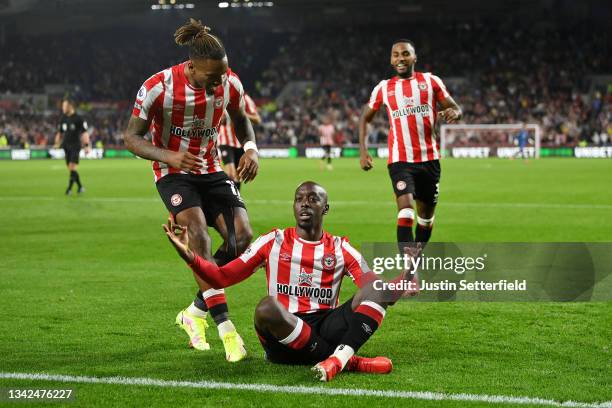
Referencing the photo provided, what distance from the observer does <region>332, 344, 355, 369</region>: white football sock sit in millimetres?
5442

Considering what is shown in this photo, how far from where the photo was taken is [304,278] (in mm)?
5820

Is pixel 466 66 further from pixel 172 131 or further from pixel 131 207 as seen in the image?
pixel 172 131

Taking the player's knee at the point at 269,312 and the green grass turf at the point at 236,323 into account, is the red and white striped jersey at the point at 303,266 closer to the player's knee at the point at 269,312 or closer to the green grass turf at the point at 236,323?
the player's knee at the point at 269,312

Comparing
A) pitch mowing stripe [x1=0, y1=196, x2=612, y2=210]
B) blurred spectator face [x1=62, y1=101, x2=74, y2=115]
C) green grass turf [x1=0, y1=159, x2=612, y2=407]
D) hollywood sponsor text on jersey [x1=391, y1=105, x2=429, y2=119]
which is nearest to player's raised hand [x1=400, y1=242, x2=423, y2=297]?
green grass turf [x1=0, y1=159, x2=612, y2=407]

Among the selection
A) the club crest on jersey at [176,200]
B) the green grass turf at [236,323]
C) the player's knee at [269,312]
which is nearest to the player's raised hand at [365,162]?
the green grass turf at [236,323]

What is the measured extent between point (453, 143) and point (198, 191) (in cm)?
3965

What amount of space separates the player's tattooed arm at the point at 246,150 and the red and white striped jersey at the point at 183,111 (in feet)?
0.45

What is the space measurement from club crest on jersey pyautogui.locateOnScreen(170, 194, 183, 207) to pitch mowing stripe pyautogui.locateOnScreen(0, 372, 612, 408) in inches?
61.0

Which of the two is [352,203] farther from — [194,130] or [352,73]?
[352,73]

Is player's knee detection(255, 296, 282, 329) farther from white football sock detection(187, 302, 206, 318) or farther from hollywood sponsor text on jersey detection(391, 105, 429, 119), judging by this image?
hollywood sponsor text on jersey detection(391, 105, 429, 119)

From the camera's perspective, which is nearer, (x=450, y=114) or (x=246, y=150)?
(x=246, y=150)

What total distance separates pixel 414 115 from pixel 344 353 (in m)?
4.74

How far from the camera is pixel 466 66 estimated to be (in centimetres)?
5397

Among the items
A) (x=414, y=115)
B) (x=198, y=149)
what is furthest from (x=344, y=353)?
(x=414, y=115)
